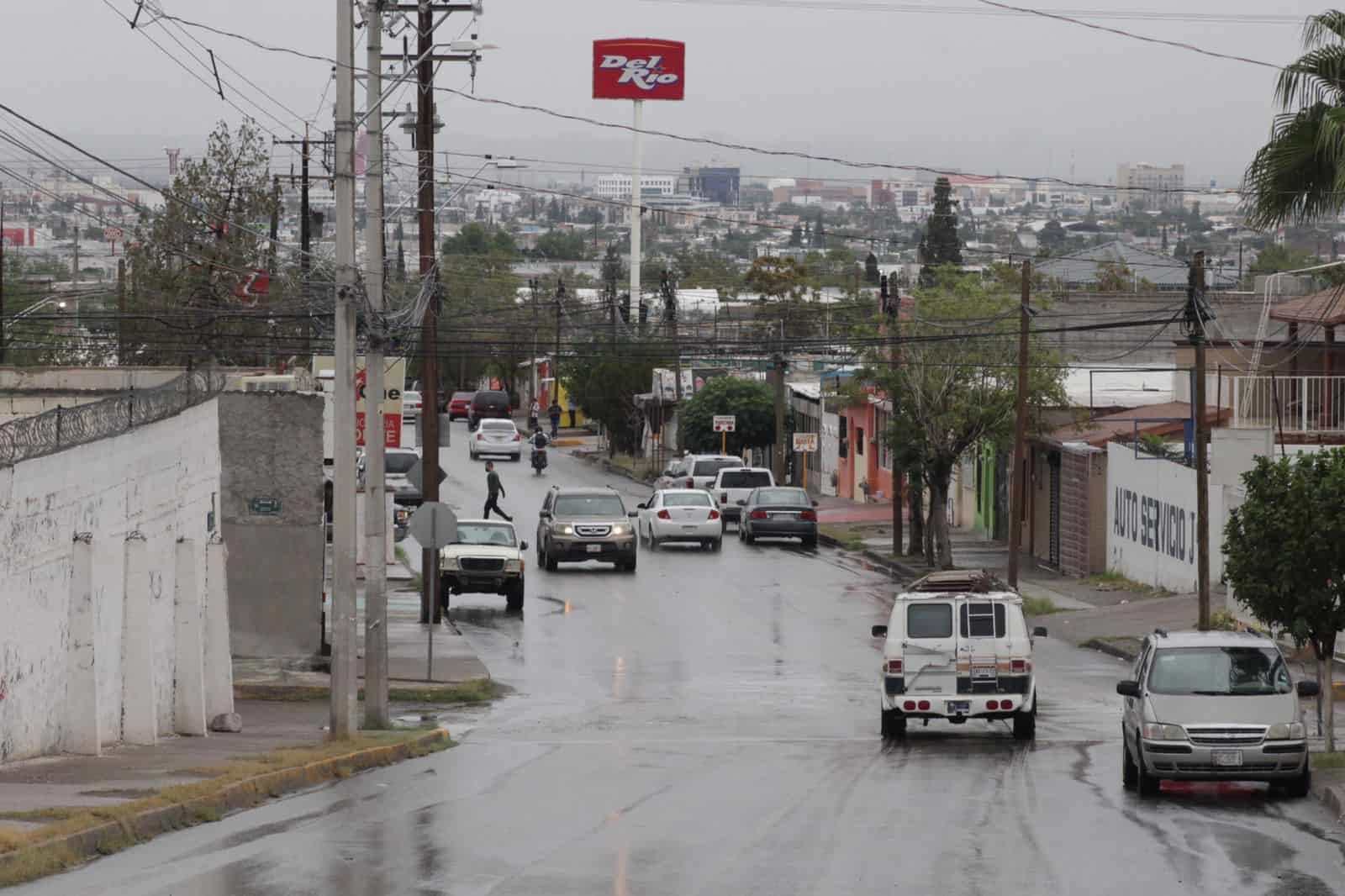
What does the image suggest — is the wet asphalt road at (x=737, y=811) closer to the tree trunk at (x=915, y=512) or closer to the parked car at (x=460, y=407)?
the tree trunk at (x=915, y=512)

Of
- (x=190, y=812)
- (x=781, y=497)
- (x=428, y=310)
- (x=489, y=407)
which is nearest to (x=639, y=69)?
(x=489, y=407)

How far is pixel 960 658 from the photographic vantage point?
75.5 feet

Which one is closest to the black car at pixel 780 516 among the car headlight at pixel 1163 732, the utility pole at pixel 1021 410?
the utility pole at pixel 1021 410

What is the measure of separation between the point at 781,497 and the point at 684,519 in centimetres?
323

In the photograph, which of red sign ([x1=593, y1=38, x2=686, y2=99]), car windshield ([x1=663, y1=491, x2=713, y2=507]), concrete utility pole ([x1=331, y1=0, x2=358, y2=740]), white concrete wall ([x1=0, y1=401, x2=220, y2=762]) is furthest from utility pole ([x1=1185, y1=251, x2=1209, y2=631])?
red sign ([x1=593, y1=38, x2=686, y2=99])

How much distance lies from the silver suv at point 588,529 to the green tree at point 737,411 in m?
34.5

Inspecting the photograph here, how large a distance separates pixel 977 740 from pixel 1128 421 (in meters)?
27.6

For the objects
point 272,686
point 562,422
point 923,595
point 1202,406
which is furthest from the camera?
point 562,422

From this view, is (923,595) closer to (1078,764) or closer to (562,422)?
(1078,764)

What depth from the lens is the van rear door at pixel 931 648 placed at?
23016 millimetres

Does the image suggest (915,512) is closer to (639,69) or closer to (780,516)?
(780,516)

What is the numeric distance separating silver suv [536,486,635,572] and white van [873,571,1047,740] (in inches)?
896

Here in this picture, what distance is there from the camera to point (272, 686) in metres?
27.4

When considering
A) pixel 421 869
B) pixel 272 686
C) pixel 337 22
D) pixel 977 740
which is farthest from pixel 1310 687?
pixel 272 686
